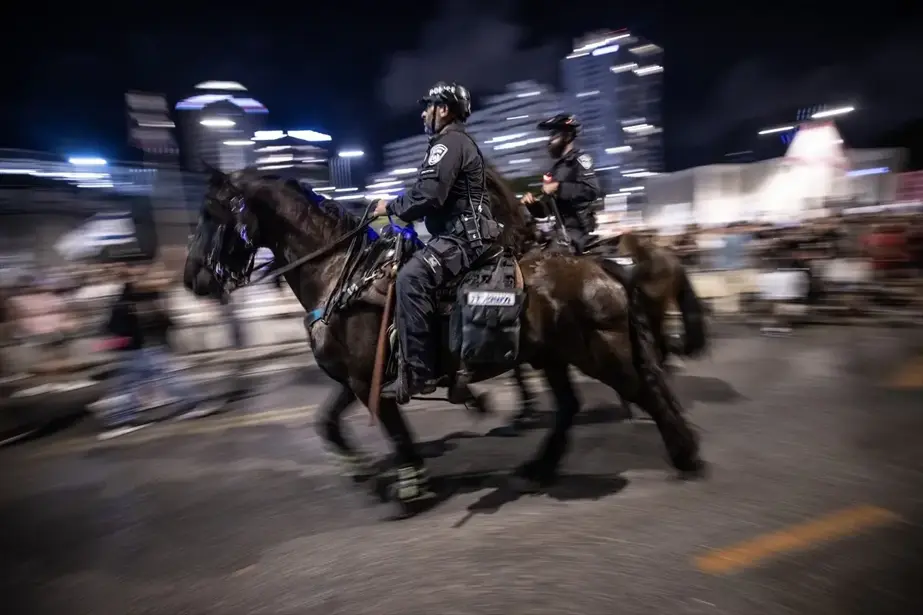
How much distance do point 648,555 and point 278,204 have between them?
343 cm

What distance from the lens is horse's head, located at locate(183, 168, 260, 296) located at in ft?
14.3

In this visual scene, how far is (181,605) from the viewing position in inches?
128

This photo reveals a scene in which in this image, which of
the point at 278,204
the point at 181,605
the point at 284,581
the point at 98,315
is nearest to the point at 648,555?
the point at 284,581

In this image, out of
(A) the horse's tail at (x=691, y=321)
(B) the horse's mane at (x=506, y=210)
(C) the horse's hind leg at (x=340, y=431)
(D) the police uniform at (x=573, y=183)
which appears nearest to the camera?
(B) the horse's mane at (x=506, y=210)

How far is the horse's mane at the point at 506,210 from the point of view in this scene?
443 centimetres

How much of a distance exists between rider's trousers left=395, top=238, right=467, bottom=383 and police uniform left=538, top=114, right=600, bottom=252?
6.80 feet

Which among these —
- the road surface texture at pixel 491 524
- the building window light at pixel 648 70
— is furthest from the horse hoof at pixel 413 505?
the building window light at pixel 648 70

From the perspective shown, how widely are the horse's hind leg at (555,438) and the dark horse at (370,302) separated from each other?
8cm

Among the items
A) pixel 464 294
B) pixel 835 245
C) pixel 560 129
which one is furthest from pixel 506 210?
pixel 835 245

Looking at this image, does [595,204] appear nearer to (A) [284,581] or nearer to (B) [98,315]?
(A) [284,581]

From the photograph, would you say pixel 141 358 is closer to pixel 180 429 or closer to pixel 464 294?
pixel 180 429

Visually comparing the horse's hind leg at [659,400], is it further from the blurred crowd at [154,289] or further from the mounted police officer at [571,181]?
the blurred crowd at [154,289]

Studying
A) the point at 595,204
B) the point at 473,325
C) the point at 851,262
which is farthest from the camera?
the point at 851,262

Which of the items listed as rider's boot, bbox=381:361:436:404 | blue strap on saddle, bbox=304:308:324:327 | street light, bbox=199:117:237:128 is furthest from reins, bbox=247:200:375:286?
street light, bbox=199:117:237:128
